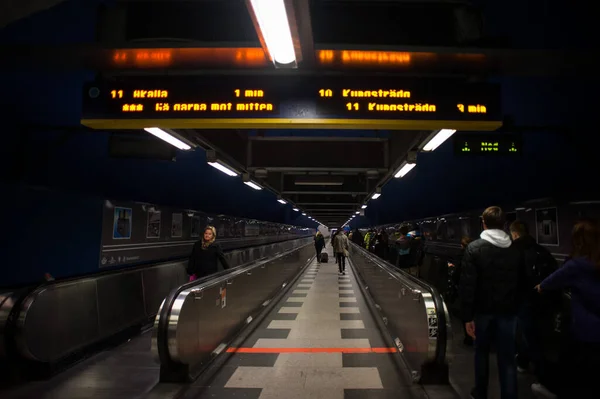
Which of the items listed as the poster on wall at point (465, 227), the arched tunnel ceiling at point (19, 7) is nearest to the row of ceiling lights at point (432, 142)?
the arched tunnel ceiling at point (19, 7)

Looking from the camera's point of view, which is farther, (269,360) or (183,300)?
(269,360)

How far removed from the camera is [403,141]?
8.67 metres

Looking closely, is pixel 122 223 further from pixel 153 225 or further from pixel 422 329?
pixel 422 329

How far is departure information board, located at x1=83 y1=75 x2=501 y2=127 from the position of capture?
437 cm

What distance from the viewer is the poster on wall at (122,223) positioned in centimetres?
995

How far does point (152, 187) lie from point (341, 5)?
1085 cm

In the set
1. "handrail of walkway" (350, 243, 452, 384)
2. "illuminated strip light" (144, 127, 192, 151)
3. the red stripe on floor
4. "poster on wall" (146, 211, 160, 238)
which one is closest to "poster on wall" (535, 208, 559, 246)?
"handrail of walkway" (350, 243, 452, 384)

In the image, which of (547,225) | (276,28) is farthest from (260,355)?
(547,225)

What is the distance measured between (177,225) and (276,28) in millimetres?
12895

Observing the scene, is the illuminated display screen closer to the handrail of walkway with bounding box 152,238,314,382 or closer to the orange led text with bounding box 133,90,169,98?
the handrail of walkway with bounding box 152,238,314,382

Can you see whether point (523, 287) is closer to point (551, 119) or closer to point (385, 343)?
point (385, 343)

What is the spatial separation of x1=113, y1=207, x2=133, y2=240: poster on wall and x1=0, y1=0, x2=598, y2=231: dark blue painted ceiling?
0.97 metres

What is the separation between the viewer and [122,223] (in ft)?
33.8

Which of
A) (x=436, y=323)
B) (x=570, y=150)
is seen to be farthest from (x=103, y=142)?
(x=570, y=150)
